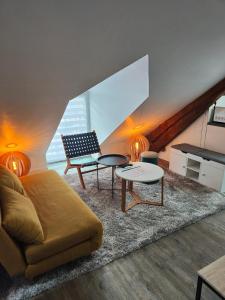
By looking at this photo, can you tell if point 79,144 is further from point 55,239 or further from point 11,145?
point 55,239

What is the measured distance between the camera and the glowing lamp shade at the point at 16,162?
3334mm

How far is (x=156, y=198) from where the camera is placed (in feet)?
10.7

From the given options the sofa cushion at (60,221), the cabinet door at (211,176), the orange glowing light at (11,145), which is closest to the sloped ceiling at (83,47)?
the orange glowing light at (11,145)

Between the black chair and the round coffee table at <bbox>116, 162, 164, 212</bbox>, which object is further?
the black chair

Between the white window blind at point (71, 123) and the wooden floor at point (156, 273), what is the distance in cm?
307

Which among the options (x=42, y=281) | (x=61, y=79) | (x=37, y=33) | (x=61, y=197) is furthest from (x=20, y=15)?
(x=42, y=281)

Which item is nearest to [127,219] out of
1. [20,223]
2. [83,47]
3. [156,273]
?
[156,273]

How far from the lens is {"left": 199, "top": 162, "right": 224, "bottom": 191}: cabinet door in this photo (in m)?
3.43

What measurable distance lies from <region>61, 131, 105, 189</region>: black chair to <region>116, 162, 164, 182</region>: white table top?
749mm

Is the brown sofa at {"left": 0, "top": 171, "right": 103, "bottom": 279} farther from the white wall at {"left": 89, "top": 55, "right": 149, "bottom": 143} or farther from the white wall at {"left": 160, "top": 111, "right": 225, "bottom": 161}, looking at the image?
the white wall at {"left": 160, "top": 111, "right": 225, "bottom": 161}

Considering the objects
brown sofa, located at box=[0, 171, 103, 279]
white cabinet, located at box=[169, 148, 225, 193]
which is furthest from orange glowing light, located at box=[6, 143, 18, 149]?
white cabinet, located at box=[169, 148, 225, 193]

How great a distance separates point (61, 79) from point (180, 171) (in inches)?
109

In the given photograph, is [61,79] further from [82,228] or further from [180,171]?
[180,171]

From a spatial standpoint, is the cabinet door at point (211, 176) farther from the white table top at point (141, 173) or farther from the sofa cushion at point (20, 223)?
the sofa cushion at point (20, 223)
